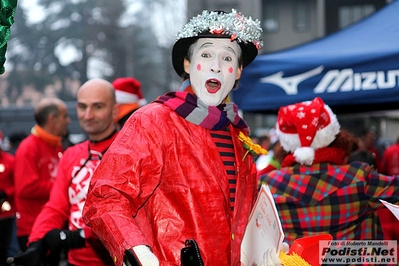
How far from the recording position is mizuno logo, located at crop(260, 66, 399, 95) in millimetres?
4344

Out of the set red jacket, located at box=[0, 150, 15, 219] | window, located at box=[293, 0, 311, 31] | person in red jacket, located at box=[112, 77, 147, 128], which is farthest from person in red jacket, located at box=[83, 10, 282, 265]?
window, located at box=[293, 0, 311, 31]

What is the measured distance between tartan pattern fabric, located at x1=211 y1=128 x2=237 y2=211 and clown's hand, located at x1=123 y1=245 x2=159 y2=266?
2.18 feet

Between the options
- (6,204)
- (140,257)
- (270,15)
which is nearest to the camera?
(140,257)

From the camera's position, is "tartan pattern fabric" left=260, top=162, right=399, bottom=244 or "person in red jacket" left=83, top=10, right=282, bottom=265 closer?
"person in red jacket" left=83, top=10, right=282, bottom=265

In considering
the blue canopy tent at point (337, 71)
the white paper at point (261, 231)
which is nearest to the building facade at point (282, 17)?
the blue canopy tent at point (337, 71)

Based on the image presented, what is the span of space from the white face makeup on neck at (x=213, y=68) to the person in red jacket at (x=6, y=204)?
4.68 metres

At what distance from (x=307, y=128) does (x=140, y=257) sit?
2011mm

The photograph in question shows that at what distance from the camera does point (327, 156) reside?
4.20 meters

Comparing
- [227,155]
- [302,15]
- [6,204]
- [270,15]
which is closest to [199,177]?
[227,155]

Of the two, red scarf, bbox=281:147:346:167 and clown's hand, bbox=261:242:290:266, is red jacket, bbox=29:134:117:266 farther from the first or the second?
clown's hand, bbox=261:242:290:266

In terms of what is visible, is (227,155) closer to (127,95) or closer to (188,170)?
(188,170)

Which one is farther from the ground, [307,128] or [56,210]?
[307,128]

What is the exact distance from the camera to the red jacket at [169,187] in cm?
270

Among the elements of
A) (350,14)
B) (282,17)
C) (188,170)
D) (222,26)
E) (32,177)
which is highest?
(282,17)
